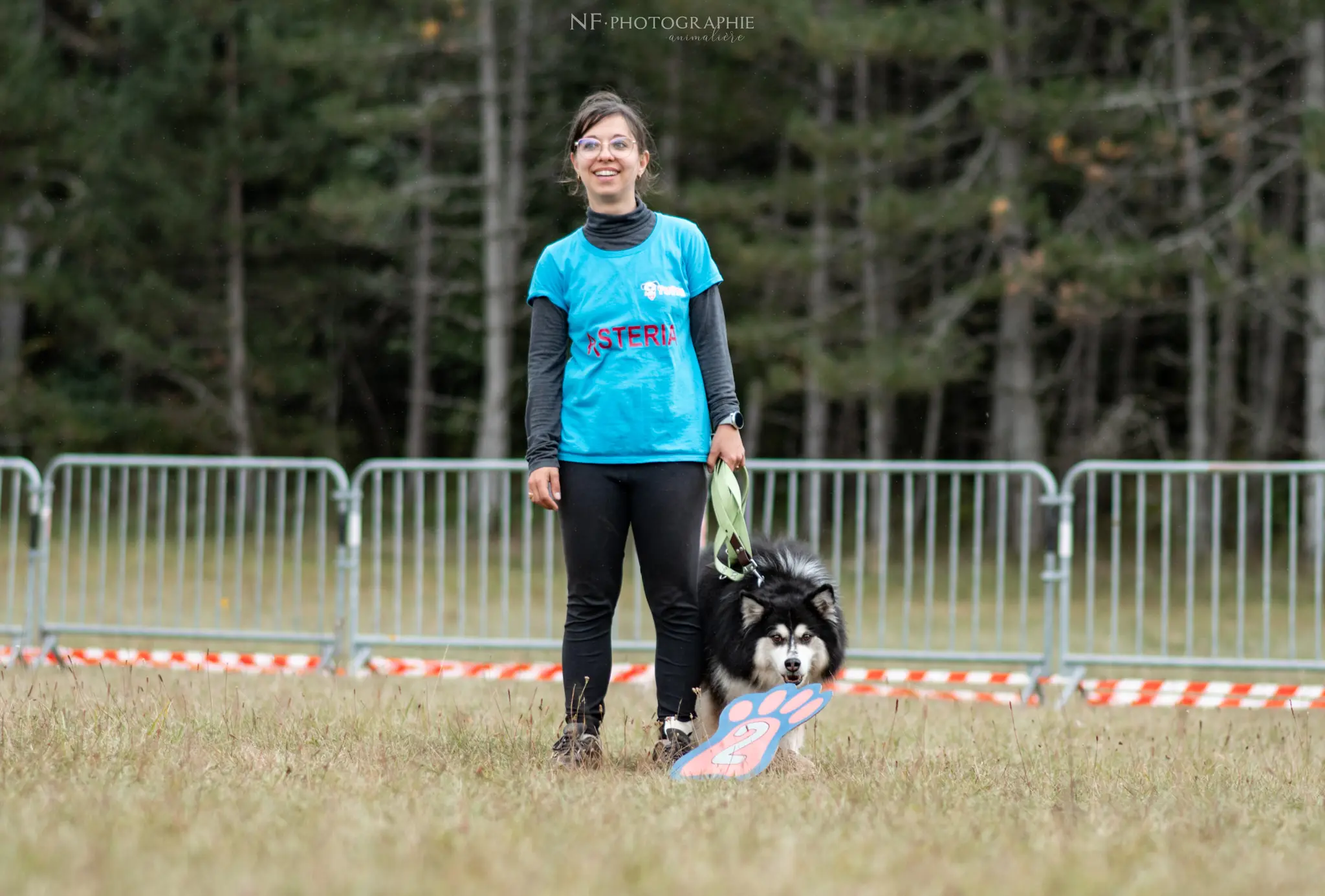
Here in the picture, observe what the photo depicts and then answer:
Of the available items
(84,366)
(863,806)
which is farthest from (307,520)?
(84,366)

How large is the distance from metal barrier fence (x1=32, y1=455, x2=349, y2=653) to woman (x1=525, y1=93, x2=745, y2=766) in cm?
408

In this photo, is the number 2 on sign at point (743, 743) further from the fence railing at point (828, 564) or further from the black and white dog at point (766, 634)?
the fence railing at point (828, 564)

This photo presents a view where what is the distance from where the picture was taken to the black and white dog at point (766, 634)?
5234mm

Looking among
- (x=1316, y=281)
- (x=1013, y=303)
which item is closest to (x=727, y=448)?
(x=1316, y=281)

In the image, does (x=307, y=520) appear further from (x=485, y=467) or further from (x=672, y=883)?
(x=672, y=883)

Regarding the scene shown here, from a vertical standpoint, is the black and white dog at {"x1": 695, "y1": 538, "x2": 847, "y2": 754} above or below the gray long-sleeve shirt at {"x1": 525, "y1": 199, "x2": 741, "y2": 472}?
below

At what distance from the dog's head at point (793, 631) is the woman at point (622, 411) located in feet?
0.88

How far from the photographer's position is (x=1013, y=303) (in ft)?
64.3

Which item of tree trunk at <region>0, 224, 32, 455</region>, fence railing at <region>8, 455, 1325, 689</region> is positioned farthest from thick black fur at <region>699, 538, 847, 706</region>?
tree trunk at <region>0, 224, 32, 455</region>

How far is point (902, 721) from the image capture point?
6621 millimetres

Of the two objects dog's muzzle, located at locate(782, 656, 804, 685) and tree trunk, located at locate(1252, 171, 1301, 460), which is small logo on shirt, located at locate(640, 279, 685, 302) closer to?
dog's muzzle, located at locate(782, 656, 804, 685)

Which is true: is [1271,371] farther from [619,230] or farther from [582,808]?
[582,808]

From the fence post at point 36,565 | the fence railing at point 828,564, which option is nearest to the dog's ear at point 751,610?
the fence railing at point 828,564

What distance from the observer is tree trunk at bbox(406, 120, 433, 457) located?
26.0m
